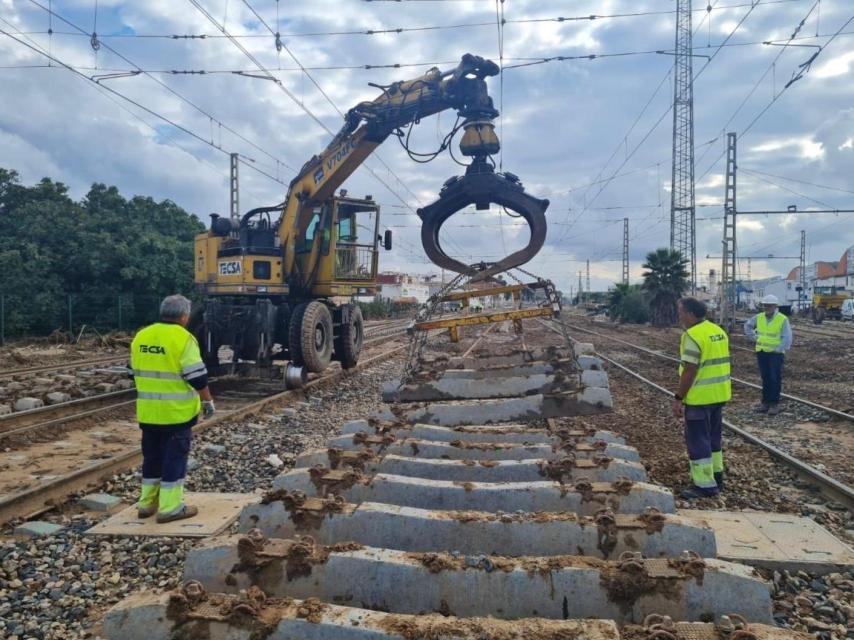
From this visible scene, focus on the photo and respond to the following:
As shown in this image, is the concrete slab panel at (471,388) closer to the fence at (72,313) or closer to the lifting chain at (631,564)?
the lifting chain at (631,564)

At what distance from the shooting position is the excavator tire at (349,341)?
13.1m

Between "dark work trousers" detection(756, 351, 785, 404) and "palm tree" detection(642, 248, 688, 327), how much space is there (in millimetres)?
28762

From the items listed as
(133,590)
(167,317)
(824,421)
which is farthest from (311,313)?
(824,421)

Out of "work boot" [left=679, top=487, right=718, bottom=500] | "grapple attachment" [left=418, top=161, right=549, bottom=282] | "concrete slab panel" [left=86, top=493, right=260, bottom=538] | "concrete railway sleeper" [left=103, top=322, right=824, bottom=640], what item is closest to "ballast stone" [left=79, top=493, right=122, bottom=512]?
"concrete slab panel" [left=86, top=493, right=260, bottom=538]

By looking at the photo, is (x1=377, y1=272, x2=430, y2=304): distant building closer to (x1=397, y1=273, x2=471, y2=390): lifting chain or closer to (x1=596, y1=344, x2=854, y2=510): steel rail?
(x1=596, y1=344, x2=854, y2=510): steel rail

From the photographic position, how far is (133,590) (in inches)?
146

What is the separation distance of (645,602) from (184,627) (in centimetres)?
209

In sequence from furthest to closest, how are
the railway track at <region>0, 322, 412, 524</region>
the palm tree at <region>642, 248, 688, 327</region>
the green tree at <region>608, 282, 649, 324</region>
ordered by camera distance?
the green tree at <region>608, 282, 649, 324</region> → the palm tree at <region>642, 248, 688, 327</region> → the railway track at <region>0, 322, 412, 524</region>

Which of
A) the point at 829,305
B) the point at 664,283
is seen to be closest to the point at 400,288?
the point at 664,283

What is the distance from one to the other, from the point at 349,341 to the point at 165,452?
863cm

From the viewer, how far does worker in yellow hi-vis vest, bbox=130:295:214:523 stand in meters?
4.55

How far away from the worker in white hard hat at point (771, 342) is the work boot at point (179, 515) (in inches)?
313

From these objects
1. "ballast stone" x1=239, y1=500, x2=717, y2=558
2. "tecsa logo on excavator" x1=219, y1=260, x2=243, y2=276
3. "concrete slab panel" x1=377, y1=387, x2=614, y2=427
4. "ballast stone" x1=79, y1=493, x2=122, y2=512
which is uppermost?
"tecsa logo on excavator" x1=219, y1=260, x2=243, y2=276

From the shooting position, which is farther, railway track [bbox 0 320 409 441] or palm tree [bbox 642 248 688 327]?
palm tree [bbox 642 248 688 327]
